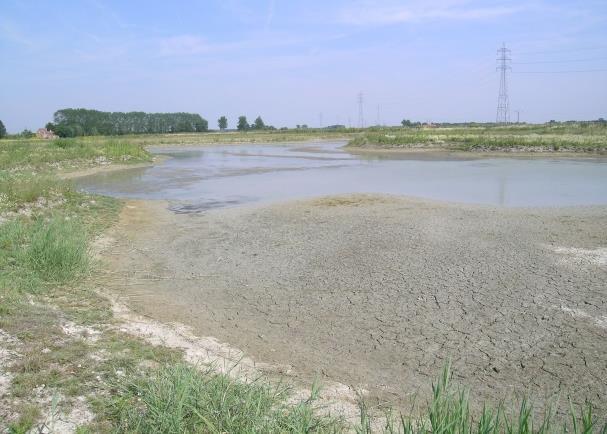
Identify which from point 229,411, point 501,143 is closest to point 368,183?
point 229,411

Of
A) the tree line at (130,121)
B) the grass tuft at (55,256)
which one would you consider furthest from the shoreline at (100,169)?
the tree line at (130,121)

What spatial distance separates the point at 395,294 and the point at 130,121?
117566 millimetres

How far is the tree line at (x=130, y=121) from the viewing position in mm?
98188

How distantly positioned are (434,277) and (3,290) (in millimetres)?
5818

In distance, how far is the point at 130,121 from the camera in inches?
4503

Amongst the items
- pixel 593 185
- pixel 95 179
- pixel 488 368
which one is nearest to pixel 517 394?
pixel 488 368

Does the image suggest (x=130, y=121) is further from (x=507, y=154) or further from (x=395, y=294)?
(x=395, y=294)

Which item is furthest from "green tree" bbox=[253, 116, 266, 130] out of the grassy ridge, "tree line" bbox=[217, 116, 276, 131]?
the grassy ridge

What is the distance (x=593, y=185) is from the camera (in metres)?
18.7

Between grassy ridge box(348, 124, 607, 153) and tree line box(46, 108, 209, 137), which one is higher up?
tree line box(46, 108, 209, 137)

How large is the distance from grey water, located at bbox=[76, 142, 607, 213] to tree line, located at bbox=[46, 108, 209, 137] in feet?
225

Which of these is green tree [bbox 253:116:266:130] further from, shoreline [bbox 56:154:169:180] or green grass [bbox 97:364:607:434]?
green grass [bbox 97:364:607:434]

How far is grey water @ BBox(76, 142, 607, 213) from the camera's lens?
1636 centimetres

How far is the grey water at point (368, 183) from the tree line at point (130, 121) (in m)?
68.6
